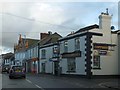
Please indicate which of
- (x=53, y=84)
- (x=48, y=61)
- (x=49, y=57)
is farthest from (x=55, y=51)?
(x=53, y=84)

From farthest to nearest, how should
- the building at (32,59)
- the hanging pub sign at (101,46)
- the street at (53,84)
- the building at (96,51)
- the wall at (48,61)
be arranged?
the building at (32,59) < the wall at (48,61) < the hanging pub sign at (101,46) < the building at (96,51) < the street at (53,84)

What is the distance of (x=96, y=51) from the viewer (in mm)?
33531

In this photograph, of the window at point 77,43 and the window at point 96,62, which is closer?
the window at point 96,62

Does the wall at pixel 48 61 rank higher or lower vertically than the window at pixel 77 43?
lower

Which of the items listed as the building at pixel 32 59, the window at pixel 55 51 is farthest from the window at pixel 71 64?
the building at pixel 32 59

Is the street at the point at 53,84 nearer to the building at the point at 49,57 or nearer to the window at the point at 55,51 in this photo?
the building at the point at 49,57

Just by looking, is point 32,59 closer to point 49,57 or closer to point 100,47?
point 49,57

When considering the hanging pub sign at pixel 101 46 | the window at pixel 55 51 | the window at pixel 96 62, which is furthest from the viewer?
the window at pixel 55 51

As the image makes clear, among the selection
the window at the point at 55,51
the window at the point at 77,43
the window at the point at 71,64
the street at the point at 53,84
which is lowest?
the street at the point at 53,84

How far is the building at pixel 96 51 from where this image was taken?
3319cm

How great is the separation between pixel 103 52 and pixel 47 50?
702 inches

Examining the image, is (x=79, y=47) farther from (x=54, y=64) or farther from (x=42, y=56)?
(x=42, y=56)

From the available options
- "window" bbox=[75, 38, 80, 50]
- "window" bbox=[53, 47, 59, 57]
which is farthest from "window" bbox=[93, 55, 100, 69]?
"window" bbox=[53, 47, 59, 57]

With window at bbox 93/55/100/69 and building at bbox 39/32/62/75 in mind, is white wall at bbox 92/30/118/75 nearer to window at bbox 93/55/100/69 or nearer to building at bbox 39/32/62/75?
window at bbox 93/55/100/69
